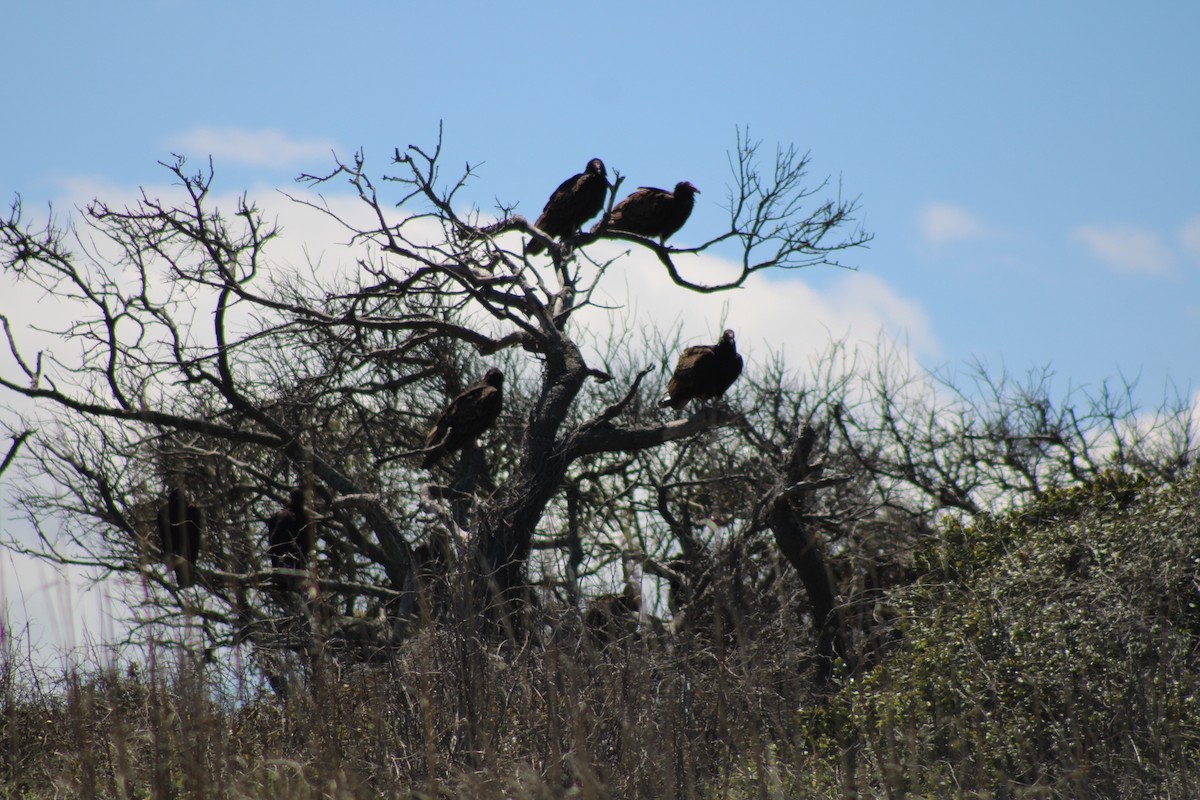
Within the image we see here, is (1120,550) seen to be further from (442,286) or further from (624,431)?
(442,286)

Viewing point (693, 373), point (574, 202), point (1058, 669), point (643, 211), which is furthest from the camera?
point (574, 202)

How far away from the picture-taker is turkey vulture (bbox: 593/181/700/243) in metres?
8.56

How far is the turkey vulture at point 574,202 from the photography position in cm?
870

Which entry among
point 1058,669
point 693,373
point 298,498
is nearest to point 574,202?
point 693,373

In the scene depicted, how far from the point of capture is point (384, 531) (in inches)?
321

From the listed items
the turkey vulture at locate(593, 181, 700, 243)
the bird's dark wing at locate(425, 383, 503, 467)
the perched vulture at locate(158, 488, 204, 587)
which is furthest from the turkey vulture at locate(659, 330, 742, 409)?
the perched vulture at locate(158, 488, 204, 587)

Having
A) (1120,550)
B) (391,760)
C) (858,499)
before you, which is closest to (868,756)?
(1120,550)

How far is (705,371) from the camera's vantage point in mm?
8039

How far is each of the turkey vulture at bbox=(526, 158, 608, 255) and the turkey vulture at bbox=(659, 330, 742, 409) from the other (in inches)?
59.7

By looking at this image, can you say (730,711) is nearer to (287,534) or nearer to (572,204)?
(572,204)

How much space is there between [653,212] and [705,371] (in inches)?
56.1

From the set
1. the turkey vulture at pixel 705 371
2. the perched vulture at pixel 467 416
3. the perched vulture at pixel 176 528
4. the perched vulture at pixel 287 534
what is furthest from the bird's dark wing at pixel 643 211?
the perched vulture at pixel 176 528

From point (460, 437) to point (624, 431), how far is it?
4.03ft

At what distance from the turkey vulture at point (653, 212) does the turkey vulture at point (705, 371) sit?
104 cm
